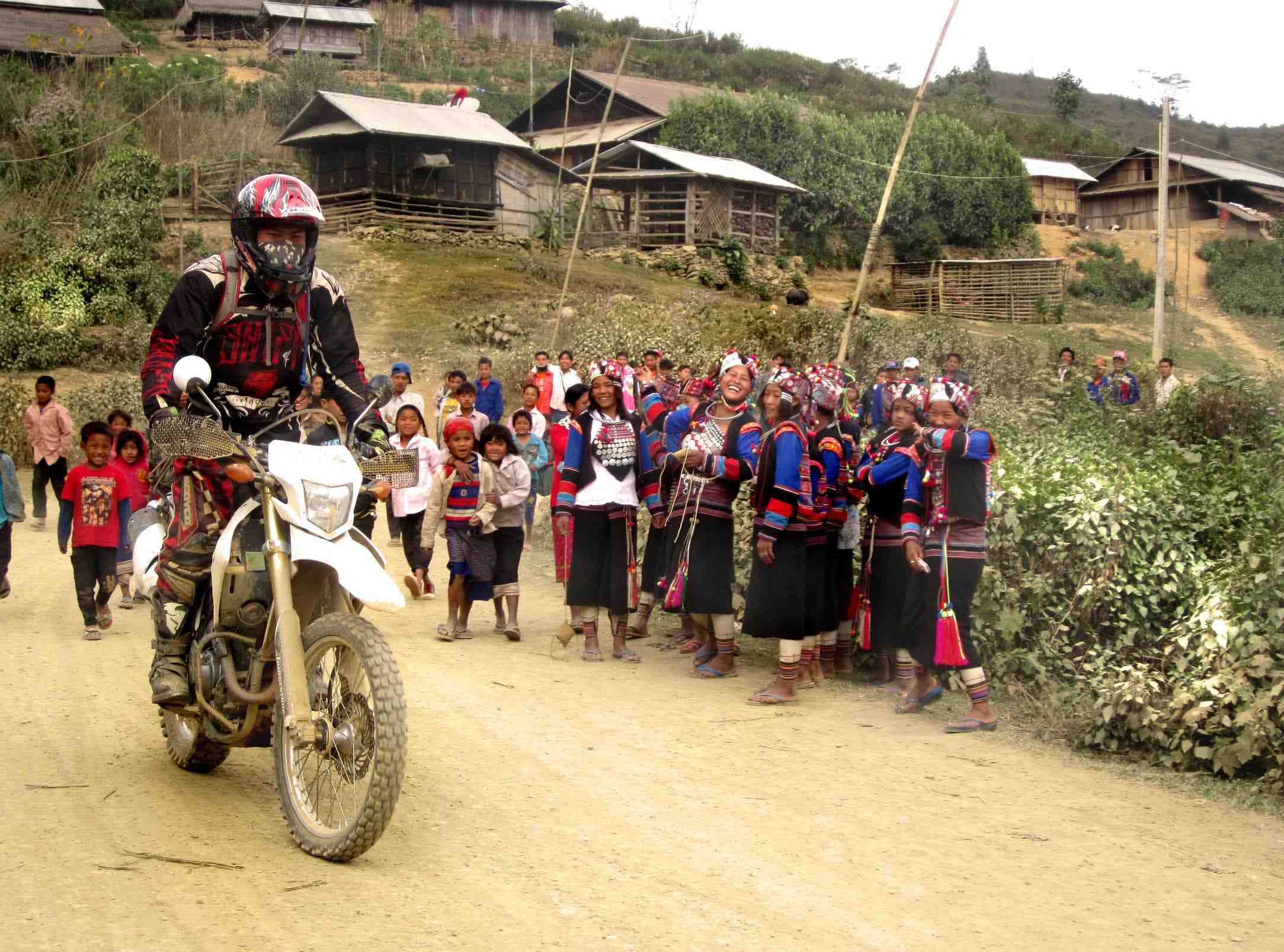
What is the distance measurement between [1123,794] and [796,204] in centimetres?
4664

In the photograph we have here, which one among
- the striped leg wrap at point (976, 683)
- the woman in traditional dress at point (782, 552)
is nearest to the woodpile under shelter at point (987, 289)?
the woman in traditional dress at point (782, 552)

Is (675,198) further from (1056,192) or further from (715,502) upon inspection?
(715,502)

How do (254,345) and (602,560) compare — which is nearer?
(254,345)

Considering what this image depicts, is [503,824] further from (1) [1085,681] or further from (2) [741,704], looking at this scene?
(1) [1085,681]

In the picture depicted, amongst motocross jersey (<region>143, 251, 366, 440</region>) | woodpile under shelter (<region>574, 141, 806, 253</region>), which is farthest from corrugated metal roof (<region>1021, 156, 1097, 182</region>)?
motocross jersey (<region>143, 251, 366, 440</region>)

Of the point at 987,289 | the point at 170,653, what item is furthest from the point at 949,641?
A: the point at 987,289

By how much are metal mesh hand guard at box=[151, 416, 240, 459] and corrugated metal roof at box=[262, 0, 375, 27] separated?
237ft

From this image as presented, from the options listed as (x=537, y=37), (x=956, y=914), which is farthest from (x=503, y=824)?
(x=537, y=37)

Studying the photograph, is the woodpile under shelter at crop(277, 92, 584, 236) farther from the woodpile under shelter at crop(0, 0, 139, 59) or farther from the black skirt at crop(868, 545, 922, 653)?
the black skirt at crop(868, 545, 922, 653)

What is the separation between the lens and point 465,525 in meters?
10.5

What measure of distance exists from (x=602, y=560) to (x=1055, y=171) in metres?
61.5

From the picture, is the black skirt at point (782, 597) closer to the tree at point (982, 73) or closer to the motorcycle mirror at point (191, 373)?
the motorcycle mirror at point (191, 373)

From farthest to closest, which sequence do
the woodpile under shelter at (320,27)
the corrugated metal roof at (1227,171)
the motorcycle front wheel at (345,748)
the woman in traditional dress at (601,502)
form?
the woodpile under shelter at (320,27), the corrugated metal roof at (1227,171), the woman in traditional dress at (601,502), the motorcycle front wheel at (345,748)

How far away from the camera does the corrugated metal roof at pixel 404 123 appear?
40062 mm
